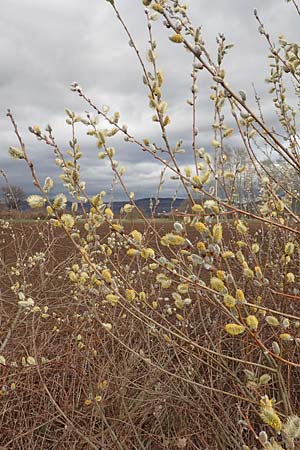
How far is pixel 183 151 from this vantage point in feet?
5.22

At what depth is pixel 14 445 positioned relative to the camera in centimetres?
235

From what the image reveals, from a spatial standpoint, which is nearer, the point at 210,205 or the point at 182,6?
the point at 210,205

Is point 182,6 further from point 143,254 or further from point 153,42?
point 143,254

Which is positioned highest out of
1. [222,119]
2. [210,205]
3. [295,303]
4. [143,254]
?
[222,119]

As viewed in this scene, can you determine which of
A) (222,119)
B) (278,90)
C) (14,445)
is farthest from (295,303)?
(14,445)

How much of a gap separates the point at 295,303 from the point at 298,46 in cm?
226

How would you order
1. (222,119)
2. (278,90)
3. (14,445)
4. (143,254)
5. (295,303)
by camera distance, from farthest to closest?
(295,303) → (14,445) → (278,90) → (222,119) → (143,254)

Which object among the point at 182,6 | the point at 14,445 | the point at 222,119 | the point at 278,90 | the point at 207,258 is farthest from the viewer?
the point at 14,445

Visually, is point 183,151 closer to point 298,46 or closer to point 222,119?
point 222,119

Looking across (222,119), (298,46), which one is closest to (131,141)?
(222,119)

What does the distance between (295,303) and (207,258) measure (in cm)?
245

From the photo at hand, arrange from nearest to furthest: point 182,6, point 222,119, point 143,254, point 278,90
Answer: point 143,254
point 182,6
point 222,119
point 278,90

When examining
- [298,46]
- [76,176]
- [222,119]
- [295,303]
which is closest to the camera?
[76,176]

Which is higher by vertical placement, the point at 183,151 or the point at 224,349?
the point at 183,151
